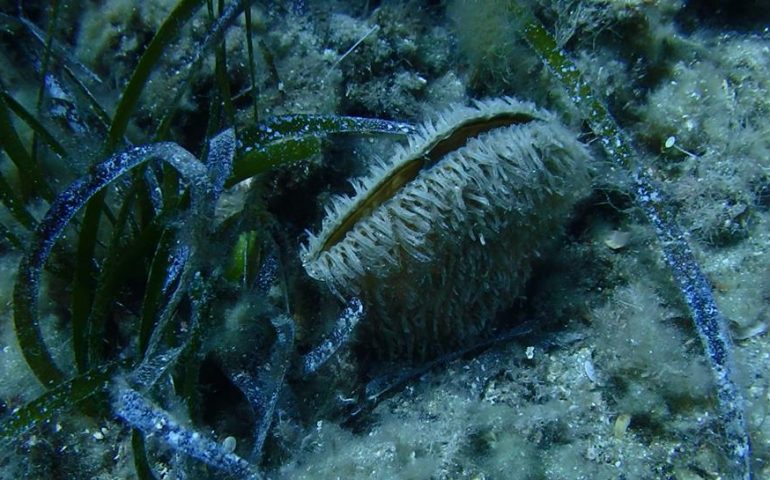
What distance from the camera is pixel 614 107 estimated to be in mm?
2871

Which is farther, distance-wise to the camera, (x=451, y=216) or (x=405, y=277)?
(x=405, y=277)

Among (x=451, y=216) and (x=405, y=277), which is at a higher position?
(x=451, y=216)

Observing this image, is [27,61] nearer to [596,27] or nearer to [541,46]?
[541,46]

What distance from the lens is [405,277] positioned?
226cm

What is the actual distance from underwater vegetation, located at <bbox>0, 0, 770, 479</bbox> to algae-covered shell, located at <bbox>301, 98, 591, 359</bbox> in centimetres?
1

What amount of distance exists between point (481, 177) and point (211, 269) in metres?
1.22

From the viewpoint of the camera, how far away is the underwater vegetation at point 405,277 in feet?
6.70

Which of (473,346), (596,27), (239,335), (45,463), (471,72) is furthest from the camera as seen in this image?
(471,72)

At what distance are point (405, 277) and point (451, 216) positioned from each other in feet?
1.16

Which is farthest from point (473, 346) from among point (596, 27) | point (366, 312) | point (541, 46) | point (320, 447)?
point (596, 27)

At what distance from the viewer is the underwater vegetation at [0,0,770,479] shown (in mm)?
2041

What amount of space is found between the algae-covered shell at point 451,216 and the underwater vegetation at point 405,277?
13mm

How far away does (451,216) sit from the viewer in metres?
2.14

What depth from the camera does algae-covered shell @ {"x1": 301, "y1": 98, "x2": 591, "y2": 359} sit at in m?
2.14
